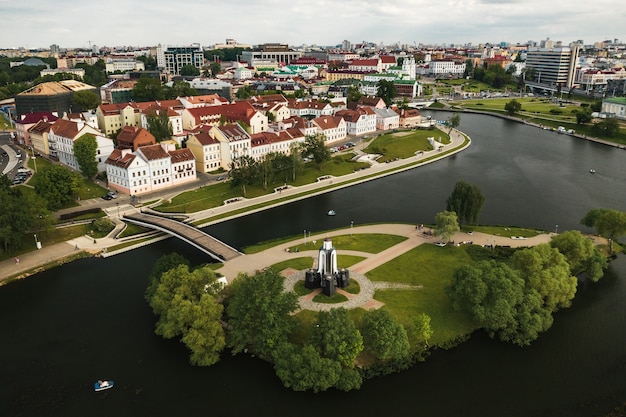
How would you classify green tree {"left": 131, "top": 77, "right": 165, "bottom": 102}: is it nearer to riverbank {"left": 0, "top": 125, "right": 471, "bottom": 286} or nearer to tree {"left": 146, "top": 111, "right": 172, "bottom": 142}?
tree {"left": 146, "top": 111, "right": 172, "bottom": 142}

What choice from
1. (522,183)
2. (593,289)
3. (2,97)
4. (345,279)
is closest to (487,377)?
(345,279)

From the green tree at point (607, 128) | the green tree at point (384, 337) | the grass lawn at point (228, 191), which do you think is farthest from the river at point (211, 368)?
the green tree at point (607, 128)

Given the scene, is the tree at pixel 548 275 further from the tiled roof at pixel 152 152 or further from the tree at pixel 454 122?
the tree at pixel 454 122

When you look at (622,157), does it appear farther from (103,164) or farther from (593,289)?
(103,164)

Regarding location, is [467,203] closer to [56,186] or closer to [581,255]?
[581,255]

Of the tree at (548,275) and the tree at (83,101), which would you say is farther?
the tree at (83,101)

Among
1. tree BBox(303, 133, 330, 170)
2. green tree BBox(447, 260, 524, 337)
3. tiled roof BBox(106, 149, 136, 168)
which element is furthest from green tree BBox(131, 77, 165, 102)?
green tree BBox(447, 260, 524, 337)
